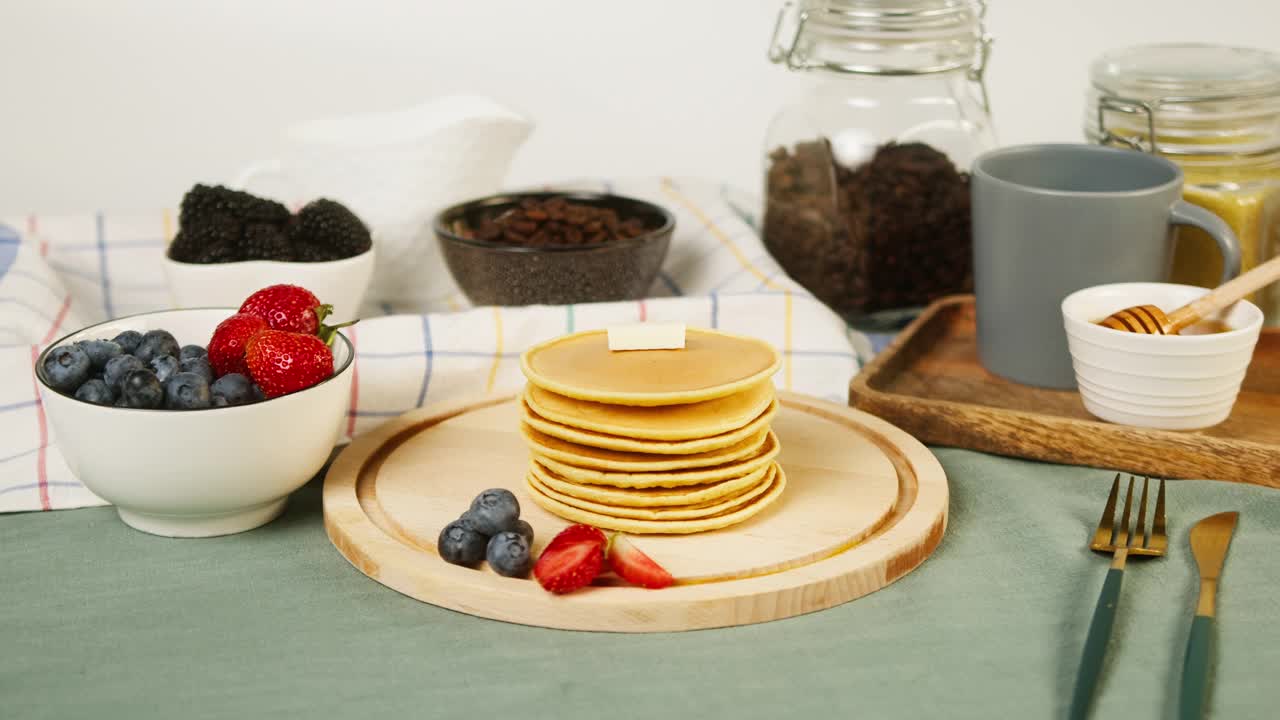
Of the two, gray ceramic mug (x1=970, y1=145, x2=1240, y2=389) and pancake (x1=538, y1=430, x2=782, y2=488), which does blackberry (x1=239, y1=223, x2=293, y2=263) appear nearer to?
pancake (x1=538, y1=430, x2=782, y2=488)

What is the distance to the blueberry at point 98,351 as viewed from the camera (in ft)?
3.52

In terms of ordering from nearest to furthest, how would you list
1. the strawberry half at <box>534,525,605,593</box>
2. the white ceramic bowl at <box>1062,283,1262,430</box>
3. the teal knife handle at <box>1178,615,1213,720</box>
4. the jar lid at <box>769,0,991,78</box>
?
the teal knife handle at <box>1178,615,1213,720</box>, the strawberry half at <box>534,525,605,593</box>, the white ceramic bowl at <box>1062,283,1262,430</box>, the jar lid at <box>769,0,991,78</box>

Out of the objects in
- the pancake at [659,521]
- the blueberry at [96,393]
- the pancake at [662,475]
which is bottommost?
the pancake at [659,521]

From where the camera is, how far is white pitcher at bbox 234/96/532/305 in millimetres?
1676

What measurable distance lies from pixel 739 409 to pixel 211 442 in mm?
417

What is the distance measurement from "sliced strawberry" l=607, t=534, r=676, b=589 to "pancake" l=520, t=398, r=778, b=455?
0.27 ft

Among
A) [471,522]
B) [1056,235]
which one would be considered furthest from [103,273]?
[1056,235]

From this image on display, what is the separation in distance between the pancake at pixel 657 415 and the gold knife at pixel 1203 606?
0.36m

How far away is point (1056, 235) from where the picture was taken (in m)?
1.37

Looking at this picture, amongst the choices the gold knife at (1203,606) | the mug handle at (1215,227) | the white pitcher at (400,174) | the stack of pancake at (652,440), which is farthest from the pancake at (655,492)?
the white pitcher at (400,174)

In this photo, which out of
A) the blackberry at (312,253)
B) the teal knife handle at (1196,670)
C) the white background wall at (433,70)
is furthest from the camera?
the white background wall at (433,70)

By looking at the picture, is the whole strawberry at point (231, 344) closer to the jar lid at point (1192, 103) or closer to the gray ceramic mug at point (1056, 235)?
the gray ceramic mug at point (1056, 235)

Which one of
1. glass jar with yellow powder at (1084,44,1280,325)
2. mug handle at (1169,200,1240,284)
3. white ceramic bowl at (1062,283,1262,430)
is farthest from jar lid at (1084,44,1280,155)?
white ceramic bowl at (1062,283,1262,430)

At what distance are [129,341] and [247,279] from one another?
312mm
